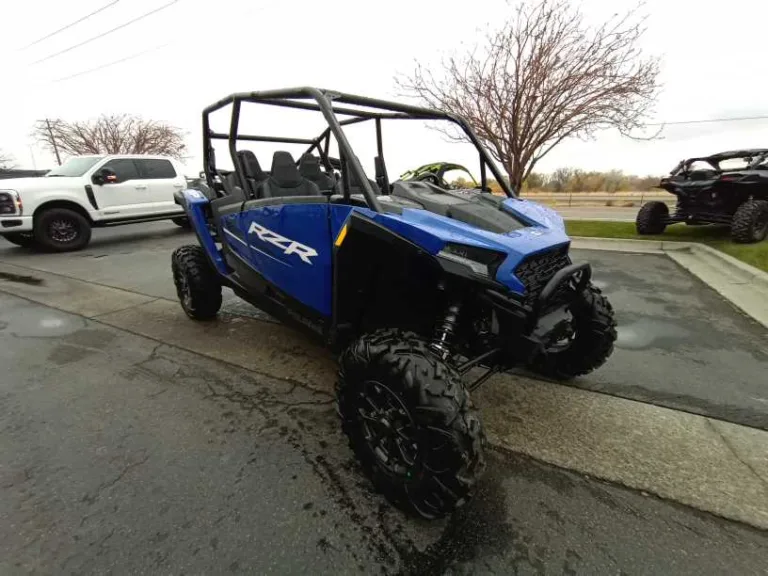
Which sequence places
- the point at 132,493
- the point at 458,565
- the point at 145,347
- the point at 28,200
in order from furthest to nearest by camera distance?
the point at 28,200
the point at 145,347
the point at 132,493
the point at 458,565

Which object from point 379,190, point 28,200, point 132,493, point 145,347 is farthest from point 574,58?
point 28,200

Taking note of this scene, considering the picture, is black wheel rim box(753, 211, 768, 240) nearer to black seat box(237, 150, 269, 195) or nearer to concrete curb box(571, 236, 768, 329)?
concrete curb box(571, 236, 768, 329)

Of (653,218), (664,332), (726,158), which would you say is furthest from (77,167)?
(726,158)

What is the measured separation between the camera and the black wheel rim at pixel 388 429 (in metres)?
1.64

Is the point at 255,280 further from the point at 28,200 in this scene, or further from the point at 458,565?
the point at 28,200

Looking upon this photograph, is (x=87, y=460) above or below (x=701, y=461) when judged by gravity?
below

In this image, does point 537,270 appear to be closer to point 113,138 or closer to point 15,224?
point 15,224

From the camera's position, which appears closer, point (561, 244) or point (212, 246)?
point (561, 244)

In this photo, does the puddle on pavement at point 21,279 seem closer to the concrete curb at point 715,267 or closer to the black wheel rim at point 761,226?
the concrete curb at point 715,267

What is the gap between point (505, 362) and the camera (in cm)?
204

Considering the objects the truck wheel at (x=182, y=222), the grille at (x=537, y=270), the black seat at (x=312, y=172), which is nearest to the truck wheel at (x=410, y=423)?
the grille at (x=537, y=270)

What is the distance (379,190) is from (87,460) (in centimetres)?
230

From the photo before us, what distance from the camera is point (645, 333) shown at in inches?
143

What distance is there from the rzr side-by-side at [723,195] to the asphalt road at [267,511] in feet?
22.7
